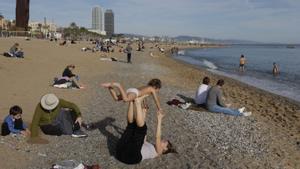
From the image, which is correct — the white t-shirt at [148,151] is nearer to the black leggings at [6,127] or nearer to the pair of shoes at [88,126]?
the pair of shoes at [88,126]

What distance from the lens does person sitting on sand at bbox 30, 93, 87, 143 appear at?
8.50 metres

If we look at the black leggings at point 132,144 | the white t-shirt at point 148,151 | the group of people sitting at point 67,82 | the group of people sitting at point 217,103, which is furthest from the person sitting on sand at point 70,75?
the black leggings at point 132,144

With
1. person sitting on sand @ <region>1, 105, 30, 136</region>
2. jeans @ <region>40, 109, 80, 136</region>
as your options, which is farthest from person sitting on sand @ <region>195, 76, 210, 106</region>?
person sitting on sand @ <region>1, 105, 30, 136</region>

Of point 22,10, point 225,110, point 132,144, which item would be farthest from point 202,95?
point 22,10

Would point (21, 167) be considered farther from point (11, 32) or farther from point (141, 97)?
point (11, 32)

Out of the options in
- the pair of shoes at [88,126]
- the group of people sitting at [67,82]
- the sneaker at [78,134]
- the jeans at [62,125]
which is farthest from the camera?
the group of people sitting at [67,82]

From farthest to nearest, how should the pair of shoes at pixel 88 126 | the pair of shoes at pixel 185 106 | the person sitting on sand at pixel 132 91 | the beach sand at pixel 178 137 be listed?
the pair of shoes at pixel 185 106, the pair of shoes at pixel 88 126, the beach sand at pixel 178 137, the person sitting on sand at pixel 132 91

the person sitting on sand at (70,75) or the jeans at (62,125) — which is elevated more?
the person sitting on sand at (70,75)

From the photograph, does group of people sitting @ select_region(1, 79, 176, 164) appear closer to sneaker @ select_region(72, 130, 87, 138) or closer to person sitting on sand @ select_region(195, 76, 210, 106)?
sneaker @ select_region(72, 130, 87, 138)

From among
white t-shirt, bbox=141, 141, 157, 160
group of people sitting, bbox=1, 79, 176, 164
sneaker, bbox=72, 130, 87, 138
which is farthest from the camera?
sneaker, bbox=72, 130, 87, 138

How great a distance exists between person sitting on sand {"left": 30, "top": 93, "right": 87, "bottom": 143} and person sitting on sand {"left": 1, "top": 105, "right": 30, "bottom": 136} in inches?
11.5

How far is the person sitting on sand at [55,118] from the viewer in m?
8.50

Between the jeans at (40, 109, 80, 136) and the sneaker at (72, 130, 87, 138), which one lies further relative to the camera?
the sneaker at (72, 130, 87, 138)

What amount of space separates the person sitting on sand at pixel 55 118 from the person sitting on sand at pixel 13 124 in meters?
0.29
